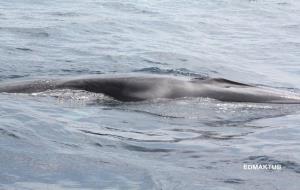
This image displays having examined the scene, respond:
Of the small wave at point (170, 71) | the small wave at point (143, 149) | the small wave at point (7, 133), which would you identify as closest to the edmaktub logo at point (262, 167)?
the small wave at point (143, 149)

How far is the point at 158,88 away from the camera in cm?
895

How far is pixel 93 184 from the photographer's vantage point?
18.0ft

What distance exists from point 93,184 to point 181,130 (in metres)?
2.15

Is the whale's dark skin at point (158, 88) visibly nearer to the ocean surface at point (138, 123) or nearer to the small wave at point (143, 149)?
the ocean surface at point (138, 123)

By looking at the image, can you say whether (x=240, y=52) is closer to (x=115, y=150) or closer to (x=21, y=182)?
(x=115, y=150)

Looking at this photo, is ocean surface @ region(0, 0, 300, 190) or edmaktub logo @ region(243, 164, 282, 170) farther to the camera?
edmaktub logo @ region(243, 164, 282, 170)

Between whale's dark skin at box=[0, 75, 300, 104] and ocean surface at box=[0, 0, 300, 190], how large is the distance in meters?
0.16

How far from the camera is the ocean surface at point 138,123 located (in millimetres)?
5715

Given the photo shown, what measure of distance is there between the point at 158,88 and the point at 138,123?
129cm

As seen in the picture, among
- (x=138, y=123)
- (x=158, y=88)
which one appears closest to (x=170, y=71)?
(x=158, y=88)

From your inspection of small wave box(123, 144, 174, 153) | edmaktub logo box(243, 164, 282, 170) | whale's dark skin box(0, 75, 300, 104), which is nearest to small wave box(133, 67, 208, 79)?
whale's dark skin box(0, 75, 300, 104)

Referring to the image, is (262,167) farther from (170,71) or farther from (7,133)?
(170,71)

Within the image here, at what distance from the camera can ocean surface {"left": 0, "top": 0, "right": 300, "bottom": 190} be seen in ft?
18.7

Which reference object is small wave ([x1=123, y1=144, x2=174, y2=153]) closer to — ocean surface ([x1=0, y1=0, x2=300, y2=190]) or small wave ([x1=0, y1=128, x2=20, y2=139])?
ocean surface ([x1=0, y1=0, x2=300, y2=190])
